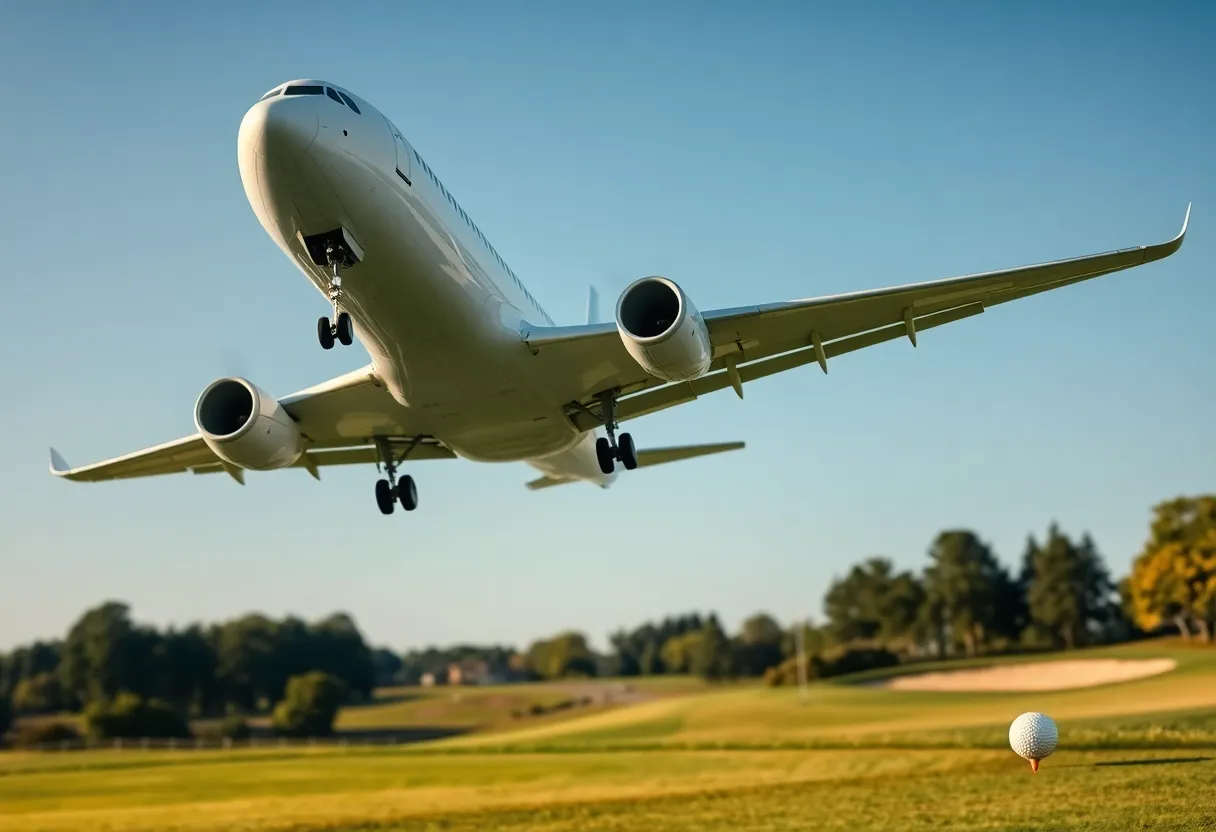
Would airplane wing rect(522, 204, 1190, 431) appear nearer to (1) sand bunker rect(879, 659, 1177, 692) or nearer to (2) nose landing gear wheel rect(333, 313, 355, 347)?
(2) nose landing gear wheel rect(333, 313, 355, 347)

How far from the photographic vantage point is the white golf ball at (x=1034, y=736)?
46.0ft

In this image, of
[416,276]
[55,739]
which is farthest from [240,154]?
[55,739]

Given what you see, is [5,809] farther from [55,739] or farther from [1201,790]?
[55,739]

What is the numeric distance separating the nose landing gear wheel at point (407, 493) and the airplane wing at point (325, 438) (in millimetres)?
744

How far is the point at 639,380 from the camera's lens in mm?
21328

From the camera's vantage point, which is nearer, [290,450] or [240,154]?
[240,154]

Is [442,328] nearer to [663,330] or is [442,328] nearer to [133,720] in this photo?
[663,330]

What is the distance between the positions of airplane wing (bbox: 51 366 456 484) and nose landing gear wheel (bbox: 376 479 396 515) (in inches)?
25.1

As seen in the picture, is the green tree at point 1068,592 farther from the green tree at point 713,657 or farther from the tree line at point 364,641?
the green tree at point 713,657

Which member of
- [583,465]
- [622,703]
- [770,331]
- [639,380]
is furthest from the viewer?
[622,703]

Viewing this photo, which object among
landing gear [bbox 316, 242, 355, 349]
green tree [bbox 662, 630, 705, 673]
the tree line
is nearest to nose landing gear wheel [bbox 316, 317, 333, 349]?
landing gear [bbox 316, 242, 355, 349]

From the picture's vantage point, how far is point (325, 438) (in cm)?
2384

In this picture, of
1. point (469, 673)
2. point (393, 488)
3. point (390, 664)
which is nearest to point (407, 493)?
point (393, 488)

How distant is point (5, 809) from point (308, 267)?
22.9m
